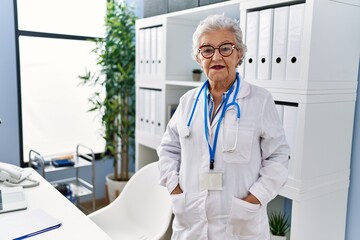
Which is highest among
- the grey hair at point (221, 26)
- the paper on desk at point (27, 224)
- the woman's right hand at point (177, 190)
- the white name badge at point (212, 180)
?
the grey hair at point (221, 26)

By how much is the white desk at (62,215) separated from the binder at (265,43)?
1.13 m

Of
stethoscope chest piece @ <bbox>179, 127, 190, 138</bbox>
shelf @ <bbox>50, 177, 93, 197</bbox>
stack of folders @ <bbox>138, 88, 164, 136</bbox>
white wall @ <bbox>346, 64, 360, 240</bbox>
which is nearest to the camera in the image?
stethoscope chest piece @ <bbox>179, 127, 190, 138</bbox>

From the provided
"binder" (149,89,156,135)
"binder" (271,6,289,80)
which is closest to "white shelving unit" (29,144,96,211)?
"binder" (149,89,156,135)

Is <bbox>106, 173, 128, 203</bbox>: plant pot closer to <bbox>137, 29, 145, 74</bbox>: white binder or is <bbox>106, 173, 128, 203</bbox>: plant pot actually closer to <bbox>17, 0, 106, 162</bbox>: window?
<bbox>17, 0, 106, 162</bbox>: window

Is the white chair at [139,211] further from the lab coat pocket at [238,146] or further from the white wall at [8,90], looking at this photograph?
the white wall at [8,90]

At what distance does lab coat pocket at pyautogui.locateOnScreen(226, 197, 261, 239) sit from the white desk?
505 millimetres

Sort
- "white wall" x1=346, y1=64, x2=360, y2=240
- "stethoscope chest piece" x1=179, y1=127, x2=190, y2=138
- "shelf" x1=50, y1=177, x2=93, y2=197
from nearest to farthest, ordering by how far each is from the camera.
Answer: "stethoscope chest piece" x1=179, y1=127, x2=190, y2=138, "white wall" x1=346, y1=64, x2=360, y2=240, "shelf" x1=50, y1=177, x2=93, y2=197

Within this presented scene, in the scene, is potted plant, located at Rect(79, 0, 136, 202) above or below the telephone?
above

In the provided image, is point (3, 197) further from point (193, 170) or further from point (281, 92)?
point (281, 92)

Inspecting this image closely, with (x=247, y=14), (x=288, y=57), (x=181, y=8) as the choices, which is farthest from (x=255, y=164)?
(x=181, y=8)

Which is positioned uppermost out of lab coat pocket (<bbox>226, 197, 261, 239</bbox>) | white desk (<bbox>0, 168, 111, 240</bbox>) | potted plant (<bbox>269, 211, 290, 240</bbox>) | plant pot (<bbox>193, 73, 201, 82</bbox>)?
plant pot (<bbox>193, 73, 201, 82</bbox>)

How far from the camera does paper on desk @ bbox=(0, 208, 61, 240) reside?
136 cm

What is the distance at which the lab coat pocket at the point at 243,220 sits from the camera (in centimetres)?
132

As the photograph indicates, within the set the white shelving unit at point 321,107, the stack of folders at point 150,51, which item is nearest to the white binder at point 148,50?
the stack of folders at point 150,51
